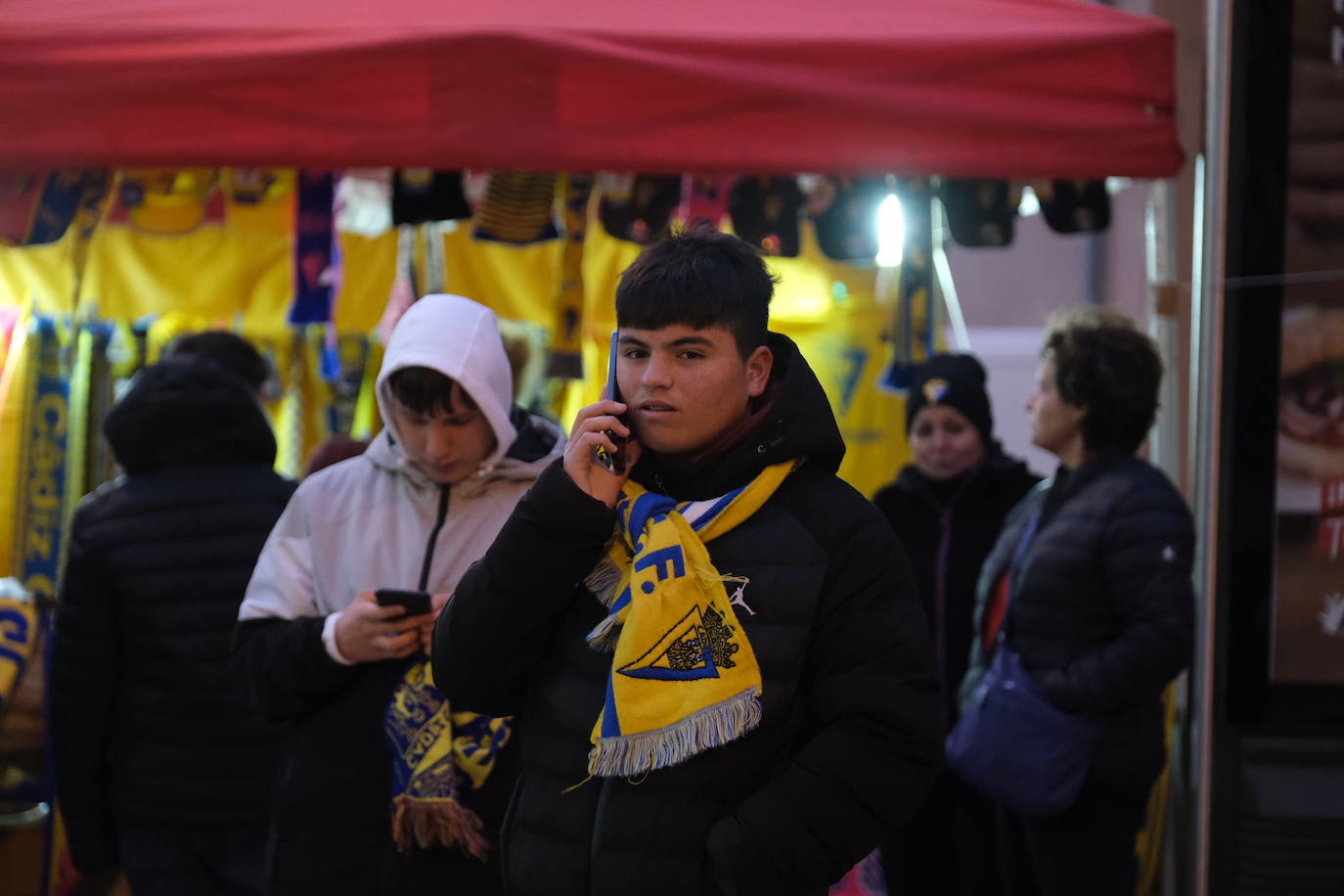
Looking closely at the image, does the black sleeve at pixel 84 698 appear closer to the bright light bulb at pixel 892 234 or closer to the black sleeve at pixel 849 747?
the black sleeve at pixel 849 747

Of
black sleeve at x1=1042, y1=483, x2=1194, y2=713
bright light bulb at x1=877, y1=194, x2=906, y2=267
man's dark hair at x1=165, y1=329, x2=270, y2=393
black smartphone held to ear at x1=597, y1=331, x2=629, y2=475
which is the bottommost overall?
black sleeve at x1=1042, y1=483, x2=1194, y2=713

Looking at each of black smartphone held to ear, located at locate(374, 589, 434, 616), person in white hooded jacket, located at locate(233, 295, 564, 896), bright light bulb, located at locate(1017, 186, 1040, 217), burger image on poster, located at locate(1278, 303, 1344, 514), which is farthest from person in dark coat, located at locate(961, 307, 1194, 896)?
black smartphone held to ear, located at locate(374, 589, 434, 616)

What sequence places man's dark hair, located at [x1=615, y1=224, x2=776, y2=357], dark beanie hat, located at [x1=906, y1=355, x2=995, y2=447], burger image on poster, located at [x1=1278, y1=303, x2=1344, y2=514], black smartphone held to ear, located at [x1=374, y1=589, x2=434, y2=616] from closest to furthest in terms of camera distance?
man's dark hair, located at [x1=615, y1=224, x2=776, y2=357]
black smartphone held to ear, located at [x1=374, y1=589, x2=434, y2=616]
burger image on poster, located at [x1=1278, y1=303, x2=1344, y2=514]
dark beanie hat, located at [x1=906, y1=355, x2=995, y2=447]

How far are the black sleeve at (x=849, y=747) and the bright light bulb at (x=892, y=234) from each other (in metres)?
3.37

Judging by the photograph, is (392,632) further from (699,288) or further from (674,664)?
(699,288)

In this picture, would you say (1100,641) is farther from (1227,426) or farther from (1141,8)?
(1141,8)

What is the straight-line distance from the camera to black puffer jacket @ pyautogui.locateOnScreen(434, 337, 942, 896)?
5.45ft

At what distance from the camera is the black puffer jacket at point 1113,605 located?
10.4 ft

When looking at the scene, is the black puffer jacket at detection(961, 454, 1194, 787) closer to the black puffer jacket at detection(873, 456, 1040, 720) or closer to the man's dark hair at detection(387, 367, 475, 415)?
the black puffer jacket at detection(873, 456, 1040, 720)

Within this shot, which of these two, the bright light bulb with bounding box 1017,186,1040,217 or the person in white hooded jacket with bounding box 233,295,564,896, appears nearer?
the person in white hooded jacket with bounding box 233,295,564,896

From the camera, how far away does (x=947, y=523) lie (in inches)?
166

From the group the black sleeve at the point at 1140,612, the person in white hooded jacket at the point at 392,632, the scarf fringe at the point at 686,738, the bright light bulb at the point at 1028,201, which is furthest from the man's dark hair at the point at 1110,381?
the scarf fringe at the point at 686,738

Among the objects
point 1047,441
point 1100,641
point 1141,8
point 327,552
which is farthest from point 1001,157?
point 1141,8

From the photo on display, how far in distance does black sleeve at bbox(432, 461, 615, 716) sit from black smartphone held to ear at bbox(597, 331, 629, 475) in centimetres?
5
